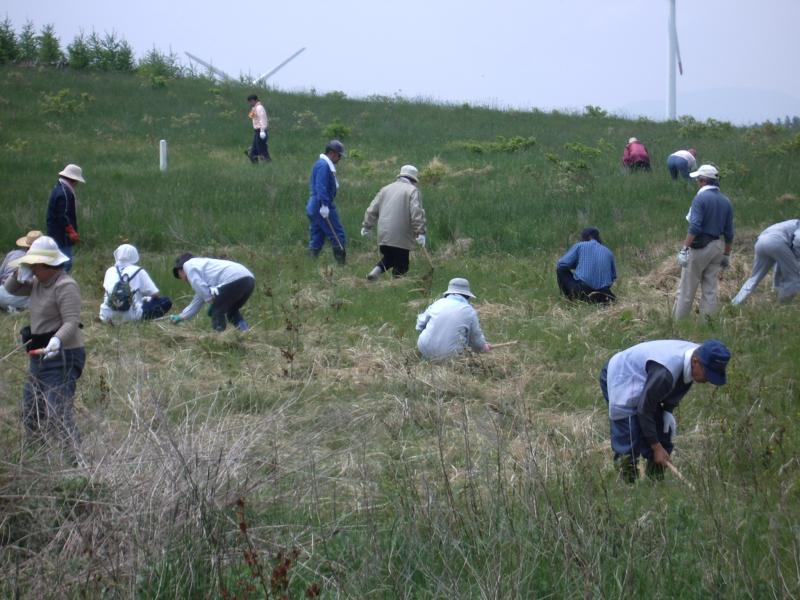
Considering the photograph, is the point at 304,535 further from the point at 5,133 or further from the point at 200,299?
the point at 5,133

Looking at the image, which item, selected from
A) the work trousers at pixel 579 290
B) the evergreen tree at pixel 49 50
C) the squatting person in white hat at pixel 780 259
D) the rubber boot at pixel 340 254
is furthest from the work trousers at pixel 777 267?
the evergreen tree at pixel 49 50

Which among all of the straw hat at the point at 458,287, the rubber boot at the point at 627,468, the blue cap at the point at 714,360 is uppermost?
the blue cap at the point at 714,360

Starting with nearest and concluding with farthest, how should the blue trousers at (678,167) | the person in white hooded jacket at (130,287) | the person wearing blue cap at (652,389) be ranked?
the person wearing blue cap at (652,389) < the person in white hooded jacket at (130,287) < the blue trousers at (678,167)

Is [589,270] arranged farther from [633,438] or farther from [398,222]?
[633,438]

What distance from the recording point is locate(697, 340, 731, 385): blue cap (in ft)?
19.4

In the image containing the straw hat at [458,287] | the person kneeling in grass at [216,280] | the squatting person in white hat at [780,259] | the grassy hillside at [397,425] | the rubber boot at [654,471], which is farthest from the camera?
the squatting person in white hat at [780,259]

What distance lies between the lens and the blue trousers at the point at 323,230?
14.9 metres

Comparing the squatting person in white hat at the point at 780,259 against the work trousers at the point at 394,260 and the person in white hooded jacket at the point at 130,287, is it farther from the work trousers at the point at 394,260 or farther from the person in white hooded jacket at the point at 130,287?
the person in white hooded jacket at the point at 130,287

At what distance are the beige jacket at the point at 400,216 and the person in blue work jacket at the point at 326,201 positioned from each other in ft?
2.79

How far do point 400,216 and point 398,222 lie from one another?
0.08m

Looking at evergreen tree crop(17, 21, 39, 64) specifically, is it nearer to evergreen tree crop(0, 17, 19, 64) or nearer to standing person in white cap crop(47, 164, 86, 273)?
evergreen tree crop(0, 17, 19, 64)

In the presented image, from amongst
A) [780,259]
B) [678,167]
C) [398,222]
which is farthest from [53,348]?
[678,167]

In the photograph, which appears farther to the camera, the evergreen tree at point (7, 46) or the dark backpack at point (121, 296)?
the evergreen tree at point (7, 46)

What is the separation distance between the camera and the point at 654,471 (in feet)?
20.8
